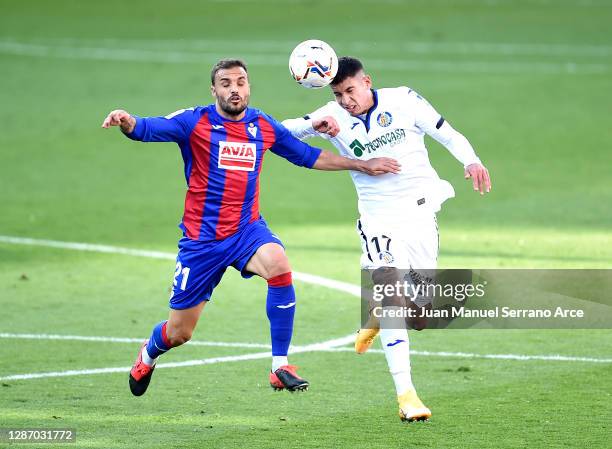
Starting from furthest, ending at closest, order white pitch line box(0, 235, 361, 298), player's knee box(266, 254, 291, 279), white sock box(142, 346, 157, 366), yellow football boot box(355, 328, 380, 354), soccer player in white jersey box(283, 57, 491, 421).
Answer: white pitch line box(0, 235, 361, 298) < yellow football boot box(355, 328, 380, 354) < white sock box(142, 346, 157, 366) < soccer player in white jersey box(283, 57, 491, 421) < player's knee box(266, 254, 291, 279)

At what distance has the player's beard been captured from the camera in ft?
30.7

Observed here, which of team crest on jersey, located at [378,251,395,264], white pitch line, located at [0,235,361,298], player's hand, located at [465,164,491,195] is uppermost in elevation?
player's hand, located at [465,164,491,195]

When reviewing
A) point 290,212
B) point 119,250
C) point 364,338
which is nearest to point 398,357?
point 364,338

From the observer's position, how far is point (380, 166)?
31.2 ft

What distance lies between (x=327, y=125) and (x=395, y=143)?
500 millimetres

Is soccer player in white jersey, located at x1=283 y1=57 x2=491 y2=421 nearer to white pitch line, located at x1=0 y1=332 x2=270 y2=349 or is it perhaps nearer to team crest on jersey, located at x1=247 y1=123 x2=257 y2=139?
team crest on jersey, located at x1=247 y1=123 x2=257 y2=139

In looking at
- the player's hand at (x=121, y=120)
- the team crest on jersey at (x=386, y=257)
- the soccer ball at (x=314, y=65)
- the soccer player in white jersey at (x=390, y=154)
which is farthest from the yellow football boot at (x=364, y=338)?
the player's hand at (x=121, y=120)

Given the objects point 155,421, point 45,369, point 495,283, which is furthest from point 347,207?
point 155,421

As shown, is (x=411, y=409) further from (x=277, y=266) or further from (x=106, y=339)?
(x=106, y=339)

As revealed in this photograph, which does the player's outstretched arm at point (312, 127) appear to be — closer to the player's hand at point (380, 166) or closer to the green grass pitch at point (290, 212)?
the player's hand at point (380, 166)

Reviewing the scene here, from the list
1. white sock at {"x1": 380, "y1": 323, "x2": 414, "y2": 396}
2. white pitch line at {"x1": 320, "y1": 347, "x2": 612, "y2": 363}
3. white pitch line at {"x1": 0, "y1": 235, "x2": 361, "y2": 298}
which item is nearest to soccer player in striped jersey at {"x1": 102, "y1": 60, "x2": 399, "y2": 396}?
white sock at {"x1": 380, "y1": 323, "x2": 414, "y2": 396}

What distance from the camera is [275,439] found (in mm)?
8602

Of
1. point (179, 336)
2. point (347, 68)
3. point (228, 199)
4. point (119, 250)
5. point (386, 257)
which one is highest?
point (347, 68)

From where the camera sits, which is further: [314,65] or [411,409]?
[314,65]
